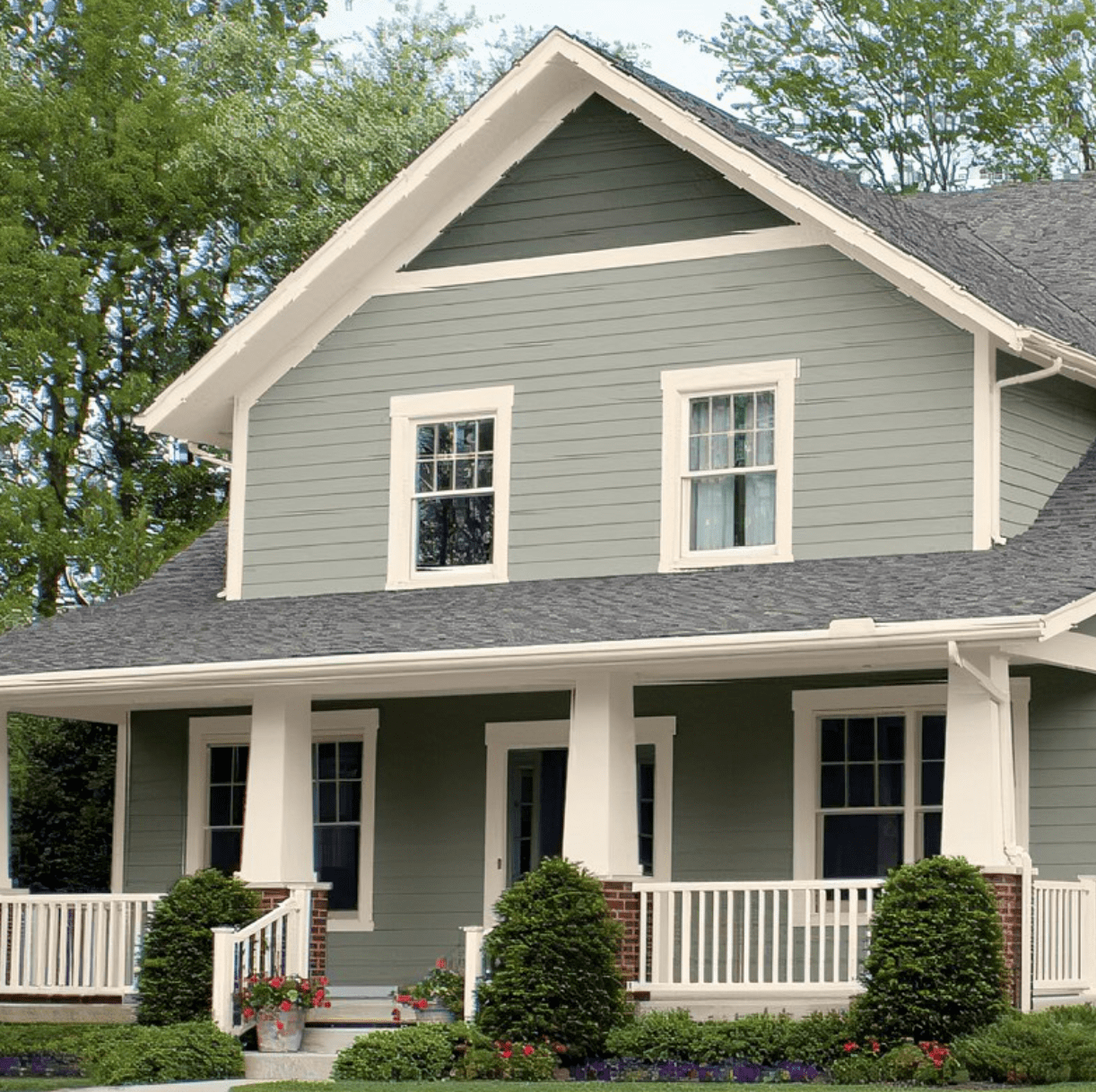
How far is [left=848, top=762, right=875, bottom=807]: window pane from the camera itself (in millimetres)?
19969

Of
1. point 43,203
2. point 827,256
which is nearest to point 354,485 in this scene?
point 827,256

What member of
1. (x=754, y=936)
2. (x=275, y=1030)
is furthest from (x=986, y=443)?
(x=275, y=1030)

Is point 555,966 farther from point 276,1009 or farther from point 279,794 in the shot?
point 279,794

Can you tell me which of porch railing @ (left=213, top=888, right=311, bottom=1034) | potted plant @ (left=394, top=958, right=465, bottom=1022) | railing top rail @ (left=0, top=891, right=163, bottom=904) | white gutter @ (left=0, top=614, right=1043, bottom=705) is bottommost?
potted plant @ (left=394, top=958, right=465, bottom=1022)

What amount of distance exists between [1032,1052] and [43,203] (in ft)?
79.2

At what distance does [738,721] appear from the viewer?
20547 millimetres

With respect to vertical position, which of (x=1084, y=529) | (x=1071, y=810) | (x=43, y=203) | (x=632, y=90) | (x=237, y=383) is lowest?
(x=1071, y=810)

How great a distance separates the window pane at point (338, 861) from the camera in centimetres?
2216

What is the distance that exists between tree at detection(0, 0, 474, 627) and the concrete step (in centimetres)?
1586

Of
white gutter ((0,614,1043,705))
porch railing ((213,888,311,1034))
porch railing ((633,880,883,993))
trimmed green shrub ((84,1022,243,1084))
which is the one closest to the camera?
white gutter ((0,614,1043,705))

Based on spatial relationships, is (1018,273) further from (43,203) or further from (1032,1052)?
(43,203)

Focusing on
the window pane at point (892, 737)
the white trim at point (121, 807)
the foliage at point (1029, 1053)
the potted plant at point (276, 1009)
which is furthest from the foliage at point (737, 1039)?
the white trim at point (121, 807)

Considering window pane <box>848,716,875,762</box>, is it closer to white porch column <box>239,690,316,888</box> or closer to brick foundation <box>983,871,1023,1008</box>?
brick foundation <box>983,871,1023,1008</box>

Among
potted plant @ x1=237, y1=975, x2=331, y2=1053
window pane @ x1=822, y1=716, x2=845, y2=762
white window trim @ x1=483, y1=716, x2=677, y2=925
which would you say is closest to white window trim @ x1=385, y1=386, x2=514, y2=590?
white window trim @ x1=483, y1=716, x2=677, y2=925
